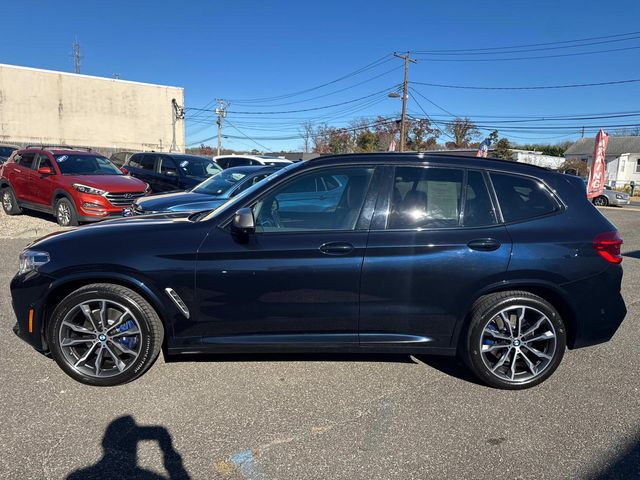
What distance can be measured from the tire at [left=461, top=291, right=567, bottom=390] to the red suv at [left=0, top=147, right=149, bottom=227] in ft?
26.6

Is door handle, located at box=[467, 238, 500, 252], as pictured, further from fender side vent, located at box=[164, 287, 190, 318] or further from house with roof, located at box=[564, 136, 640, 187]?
house with roof, located at box=[564, 136, 640, 187]

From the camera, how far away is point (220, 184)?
8.70 metres

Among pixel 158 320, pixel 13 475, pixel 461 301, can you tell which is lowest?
pixel 13 475

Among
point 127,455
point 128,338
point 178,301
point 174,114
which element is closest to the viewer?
point 127,455

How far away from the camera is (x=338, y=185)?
3.55 metres

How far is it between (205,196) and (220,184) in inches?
47.5

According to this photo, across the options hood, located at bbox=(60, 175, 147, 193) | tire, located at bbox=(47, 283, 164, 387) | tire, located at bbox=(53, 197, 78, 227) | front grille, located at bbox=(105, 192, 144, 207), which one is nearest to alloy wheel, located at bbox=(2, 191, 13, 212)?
tire, located at bbox=(53, 197, 78, 227)

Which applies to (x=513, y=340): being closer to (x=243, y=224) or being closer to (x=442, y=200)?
(x=442, y=200)

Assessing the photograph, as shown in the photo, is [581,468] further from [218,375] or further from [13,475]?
[13,475]

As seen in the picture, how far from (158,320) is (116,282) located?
405 millimetres

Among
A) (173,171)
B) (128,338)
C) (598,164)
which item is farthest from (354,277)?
(598,164)

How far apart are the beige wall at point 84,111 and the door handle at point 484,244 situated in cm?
4656

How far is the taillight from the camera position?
10.9ft

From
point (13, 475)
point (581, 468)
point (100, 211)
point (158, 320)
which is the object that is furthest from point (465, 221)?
point (100, 211)
